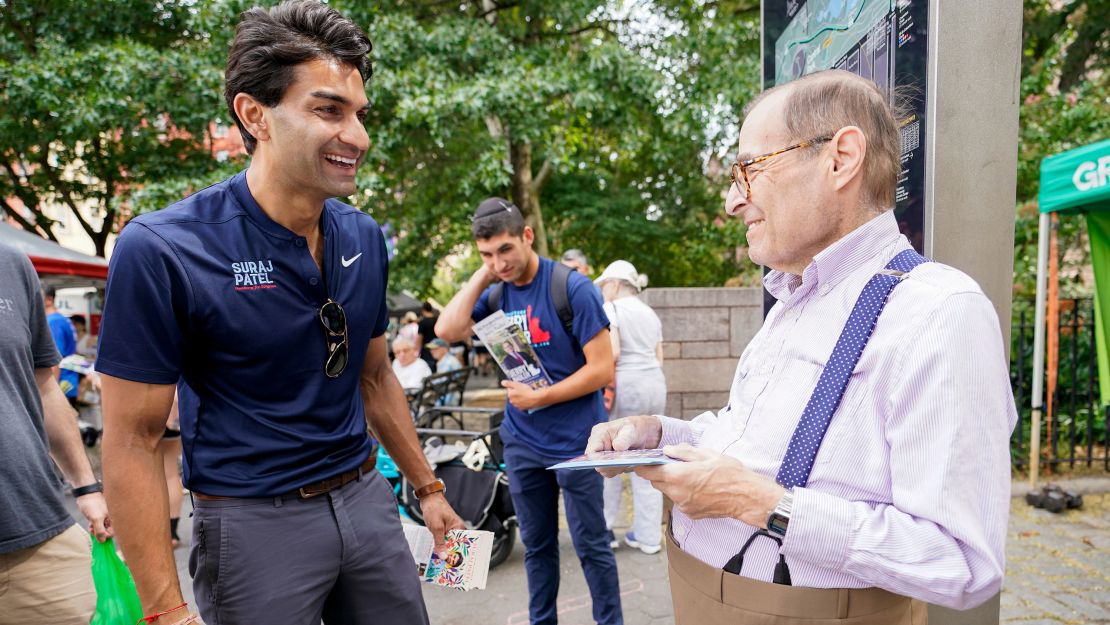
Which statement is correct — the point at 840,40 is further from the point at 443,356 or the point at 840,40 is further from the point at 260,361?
the point at 443,356

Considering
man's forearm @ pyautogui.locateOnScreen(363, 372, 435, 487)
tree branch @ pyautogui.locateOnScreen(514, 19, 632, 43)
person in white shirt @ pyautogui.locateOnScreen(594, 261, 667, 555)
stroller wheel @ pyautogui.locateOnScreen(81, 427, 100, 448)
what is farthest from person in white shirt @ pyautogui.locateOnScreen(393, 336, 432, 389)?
man's forearm @ pyautogui.locateOnScreen(363, 372, 435, 487)

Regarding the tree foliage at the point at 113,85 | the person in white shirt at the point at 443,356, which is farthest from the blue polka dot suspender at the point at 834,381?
the tree foliage at the point at 113,85

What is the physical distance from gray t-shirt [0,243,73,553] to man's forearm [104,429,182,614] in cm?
87

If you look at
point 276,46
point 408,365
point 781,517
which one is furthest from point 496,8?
point 781,517

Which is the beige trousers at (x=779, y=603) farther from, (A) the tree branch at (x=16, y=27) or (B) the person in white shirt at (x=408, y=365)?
(A) the tree branch at (x=16, y=27)

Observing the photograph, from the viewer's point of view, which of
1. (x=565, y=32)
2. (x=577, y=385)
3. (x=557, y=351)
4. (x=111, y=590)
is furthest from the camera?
(x=565, y=32)

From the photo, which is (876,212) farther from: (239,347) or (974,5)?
(239,347)

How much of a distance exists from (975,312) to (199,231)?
164 cm

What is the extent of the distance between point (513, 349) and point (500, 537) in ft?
5.86

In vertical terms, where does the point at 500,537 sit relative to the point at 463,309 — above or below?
below

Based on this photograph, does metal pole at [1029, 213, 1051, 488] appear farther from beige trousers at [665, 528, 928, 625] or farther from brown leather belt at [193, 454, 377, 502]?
brown leather belt at [193, 454, 377, 502]

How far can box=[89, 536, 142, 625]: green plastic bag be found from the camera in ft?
6.82

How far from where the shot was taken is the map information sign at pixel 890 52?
1.80 meters

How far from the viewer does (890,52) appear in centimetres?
190
